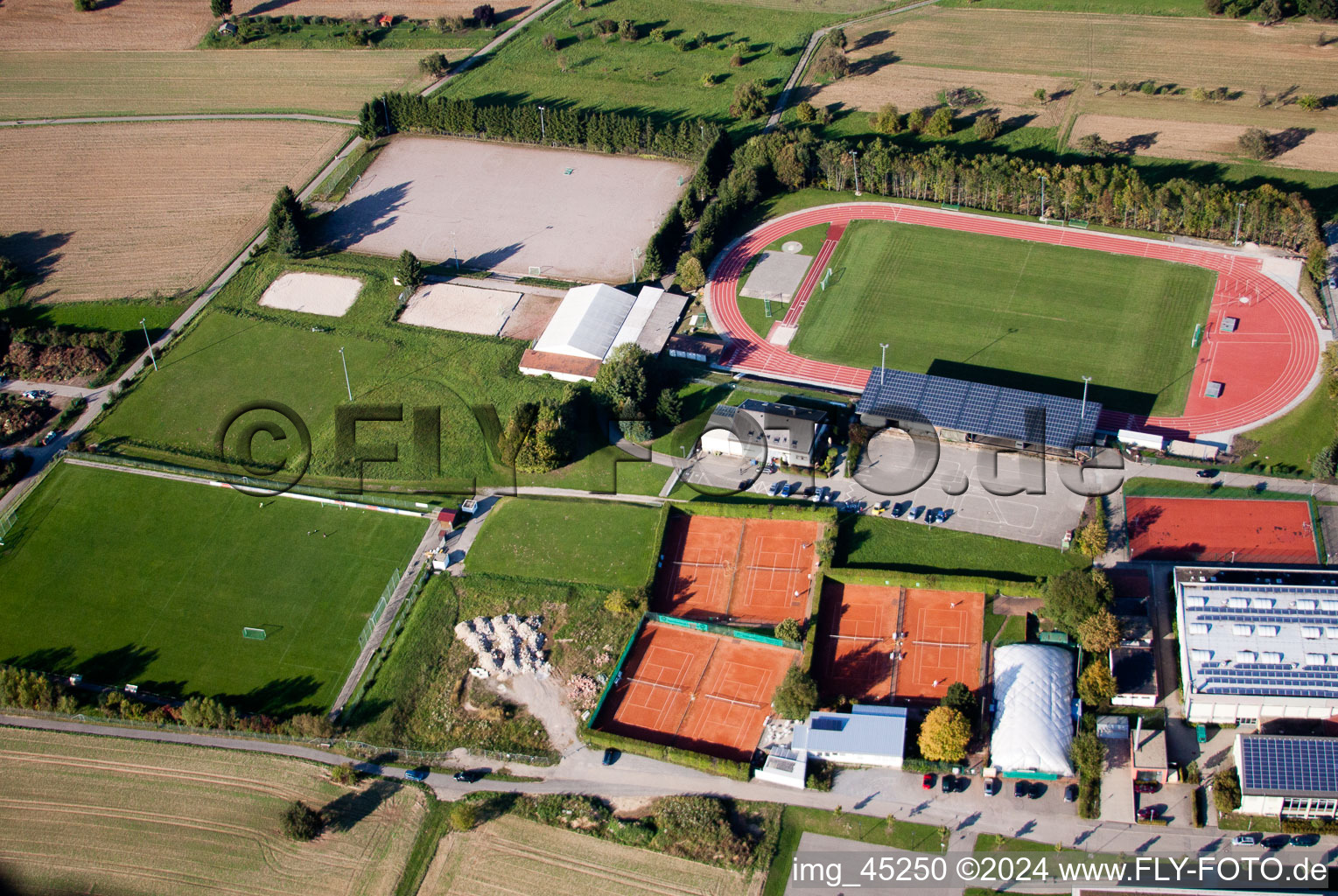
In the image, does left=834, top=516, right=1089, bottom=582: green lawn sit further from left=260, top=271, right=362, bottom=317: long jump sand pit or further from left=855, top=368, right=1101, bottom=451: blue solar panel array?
left=260, top=271, right=362, bottom=317: long jump sand pit

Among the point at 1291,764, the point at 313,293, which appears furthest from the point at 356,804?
the point at 313,293

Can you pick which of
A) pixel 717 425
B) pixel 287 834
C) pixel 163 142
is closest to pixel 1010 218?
pixel 717 425

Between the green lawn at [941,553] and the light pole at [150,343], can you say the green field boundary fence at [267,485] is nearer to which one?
the light pole at [150,343]

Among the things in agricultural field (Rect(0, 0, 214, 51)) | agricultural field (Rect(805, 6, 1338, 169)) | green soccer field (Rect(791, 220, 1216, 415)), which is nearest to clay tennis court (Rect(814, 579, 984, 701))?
green soccer field (Rect(791, 220, 1216, 415))

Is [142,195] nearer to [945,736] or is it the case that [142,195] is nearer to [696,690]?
[696,690]

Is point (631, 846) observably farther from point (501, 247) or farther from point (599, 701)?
point (501, 247)
